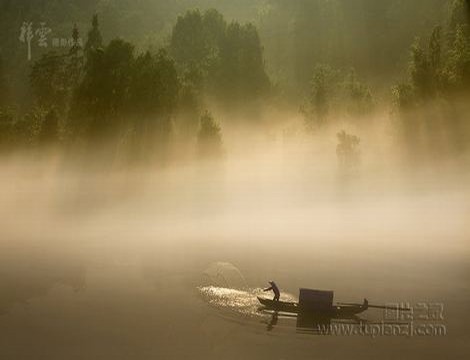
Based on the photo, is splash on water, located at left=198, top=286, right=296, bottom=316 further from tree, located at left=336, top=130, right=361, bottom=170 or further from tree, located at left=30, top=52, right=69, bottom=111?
tree, located at left=30, top=52, right=69, bottom=111

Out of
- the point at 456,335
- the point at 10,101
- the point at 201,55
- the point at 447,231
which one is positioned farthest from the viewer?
the point at 10,101

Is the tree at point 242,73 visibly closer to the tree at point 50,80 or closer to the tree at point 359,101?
the tree at point 359,101

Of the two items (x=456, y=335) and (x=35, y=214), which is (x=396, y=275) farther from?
(x=35, y=214)

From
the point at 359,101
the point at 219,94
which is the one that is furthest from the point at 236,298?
the point at 219,94

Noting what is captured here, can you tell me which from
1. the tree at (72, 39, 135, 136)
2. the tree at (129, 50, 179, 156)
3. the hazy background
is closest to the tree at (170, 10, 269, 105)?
the hazy background

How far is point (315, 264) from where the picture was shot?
7912cm

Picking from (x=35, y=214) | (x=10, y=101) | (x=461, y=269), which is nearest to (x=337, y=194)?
(x=461, y=269)

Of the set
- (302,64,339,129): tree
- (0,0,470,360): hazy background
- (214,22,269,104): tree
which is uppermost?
(214,22,269,104): tree

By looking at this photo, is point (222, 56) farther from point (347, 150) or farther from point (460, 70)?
point (460, 70)

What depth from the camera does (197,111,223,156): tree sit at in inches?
4464

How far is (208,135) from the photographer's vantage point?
11400 cm

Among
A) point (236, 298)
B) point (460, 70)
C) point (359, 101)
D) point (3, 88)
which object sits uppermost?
point (3, 88)

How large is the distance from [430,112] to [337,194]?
28.0 m

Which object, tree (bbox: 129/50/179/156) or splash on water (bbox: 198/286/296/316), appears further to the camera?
tree (bbox: 129/50/179/156)
